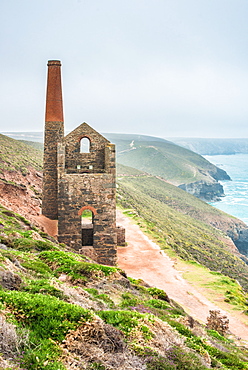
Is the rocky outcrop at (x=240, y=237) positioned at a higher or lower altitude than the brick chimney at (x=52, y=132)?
lower

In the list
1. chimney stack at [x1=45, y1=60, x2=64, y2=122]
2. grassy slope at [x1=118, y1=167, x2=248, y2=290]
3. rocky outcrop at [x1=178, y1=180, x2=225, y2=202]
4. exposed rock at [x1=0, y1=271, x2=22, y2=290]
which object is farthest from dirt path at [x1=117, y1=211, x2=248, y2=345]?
rocky outcrop at [x1=178, y1=180, x2=225, y2=202]

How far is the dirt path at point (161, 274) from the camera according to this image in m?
15.9

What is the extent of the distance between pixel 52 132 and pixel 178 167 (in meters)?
116

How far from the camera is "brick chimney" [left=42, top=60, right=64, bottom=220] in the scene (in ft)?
72.8

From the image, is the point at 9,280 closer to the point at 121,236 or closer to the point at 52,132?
the point at 52,132

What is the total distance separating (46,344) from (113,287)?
17.1ft

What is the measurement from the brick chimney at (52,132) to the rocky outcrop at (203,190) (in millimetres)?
95277

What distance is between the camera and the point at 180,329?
27.0 feet

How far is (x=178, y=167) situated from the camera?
13588 centimetres

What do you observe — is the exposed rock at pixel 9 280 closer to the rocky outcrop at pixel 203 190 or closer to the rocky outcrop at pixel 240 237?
the rocky outcrop at pixel 240 237

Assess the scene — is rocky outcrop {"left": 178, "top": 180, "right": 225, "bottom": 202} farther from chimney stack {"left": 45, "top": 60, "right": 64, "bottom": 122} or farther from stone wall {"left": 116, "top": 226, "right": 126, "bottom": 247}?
chimney stack {"left": 45, "top": 60, "right": 64, "bottom": 122}

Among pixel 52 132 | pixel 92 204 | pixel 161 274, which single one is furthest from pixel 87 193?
pixel 161 274

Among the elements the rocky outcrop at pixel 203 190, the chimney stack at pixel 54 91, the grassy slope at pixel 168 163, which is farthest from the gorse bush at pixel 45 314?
the grassy slope at pixel 168 163

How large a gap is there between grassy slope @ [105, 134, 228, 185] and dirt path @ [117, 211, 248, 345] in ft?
305
